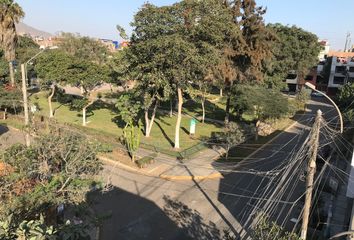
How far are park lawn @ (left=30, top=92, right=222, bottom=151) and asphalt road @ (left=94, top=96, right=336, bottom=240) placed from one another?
707cm

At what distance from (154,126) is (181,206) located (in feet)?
60.2

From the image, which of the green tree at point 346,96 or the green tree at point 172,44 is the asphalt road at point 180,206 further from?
the green tree at point 346,96

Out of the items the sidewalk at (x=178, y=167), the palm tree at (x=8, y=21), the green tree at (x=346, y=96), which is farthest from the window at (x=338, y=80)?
the palm tree at (x=8, y=21)

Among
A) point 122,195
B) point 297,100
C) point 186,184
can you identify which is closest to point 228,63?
point 186,184

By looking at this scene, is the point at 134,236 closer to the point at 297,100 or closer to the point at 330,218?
the point at 330,218

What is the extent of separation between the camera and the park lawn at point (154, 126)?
A: 31.9 metres

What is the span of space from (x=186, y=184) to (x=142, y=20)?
534 inches

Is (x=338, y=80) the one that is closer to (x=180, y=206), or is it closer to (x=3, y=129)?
(x=180, y=206)

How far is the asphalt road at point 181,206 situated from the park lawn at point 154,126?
707cm

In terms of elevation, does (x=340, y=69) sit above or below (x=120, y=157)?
above

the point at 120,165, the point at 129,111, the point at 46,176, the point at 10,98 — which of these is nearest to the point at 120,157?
the point at 120,165

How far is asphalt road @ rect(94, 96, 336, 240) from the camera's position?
17.0 m

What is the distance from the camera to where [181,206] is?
19.8 m

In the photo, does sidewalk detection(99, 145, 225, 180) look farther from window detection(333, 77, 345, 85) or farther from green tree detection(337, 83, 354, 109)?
window detection(333, 77, 345, 85)
